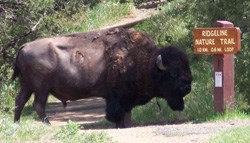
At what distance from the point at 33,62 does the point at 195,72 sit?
5.87 meters

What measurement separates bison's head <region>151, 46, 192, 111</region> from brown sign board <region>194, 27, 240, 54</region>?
125 centimetres

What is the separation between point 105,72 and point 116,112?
94cm

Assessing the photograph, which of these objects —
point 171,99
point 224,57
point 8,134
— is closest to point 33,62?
point 171,99

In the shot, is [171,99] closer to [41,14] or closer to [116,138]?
[116,138]

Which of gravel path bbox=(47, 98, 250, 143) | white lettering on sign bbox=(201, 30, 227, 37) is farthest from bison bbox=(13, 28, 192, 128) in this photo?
gravel path bbox=(47, 98, 250, 143)

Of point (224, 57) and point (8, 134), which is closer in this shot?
point (8, 134)

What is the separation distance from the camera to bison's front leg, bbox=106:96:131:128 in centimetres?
1595

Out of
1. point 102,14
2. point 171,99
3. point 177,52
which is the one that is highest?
point 177,52

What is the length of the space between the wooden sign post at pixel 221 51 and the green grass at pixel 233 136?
233cm

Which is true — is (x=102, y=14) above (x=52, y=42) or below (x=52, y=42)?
below

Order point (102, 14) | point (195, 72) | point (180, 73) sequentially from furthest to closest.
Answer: point (102, 14) < point (195, 72) < point (180, 73)

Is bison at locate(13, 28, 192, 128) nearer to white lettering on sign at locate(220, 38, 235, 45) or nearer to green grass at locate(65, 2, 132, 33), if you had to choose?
white lettering on sign at locate(220, 38, 235, 45)

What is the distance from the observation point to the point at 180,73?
15805mm

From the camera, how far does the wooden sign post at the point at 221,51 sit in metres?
14.4
